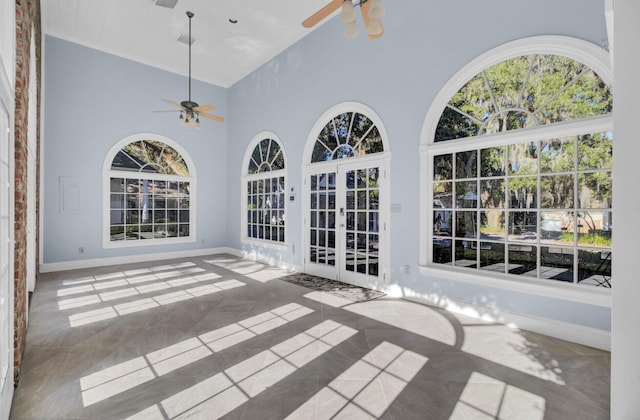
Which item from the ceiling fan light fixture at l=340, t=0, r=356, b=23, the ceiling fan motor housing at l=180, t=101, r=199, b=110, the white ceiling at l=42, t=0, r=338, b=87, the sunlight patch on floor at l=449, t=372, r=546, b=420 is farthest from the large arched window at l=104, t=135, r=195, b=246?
the sunlight patch on floor at l=449, t=372, r=546, b=420

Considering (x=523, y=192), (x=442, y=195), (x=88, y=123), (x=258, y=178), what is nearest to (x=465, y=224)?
(x=442, y=195)

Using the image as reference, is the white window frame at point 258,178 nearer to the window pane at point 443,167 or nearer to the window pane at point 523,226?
the window pane at point 443,167

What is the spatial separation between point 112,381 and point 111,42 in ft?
21.2

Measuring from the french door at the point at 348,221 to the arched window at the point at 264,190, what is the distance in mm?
946

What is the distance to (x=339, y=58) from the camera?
5.08m

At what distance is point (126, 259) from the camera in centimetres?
661

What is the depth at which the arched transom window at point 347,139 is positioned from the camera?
473cm

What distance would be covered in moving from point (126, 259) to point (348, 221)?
4.96 m

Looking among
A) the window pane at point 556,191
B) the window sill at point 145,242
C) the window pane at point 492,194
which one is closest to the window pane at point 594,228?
the window pane at point 556,191

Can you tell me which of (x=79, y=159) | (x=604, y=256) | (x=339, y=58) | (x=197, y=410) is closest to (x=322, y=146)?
(x=339, y=58)

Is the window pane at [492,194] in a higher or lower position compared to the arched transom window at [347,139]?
lower

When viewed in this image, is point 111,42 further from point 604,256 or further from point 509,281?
point 604,256

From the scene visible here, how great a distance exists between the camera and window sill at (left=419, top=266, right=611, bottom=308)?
281cm

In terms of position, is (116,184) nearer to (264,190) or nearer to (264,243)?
(264,190)
